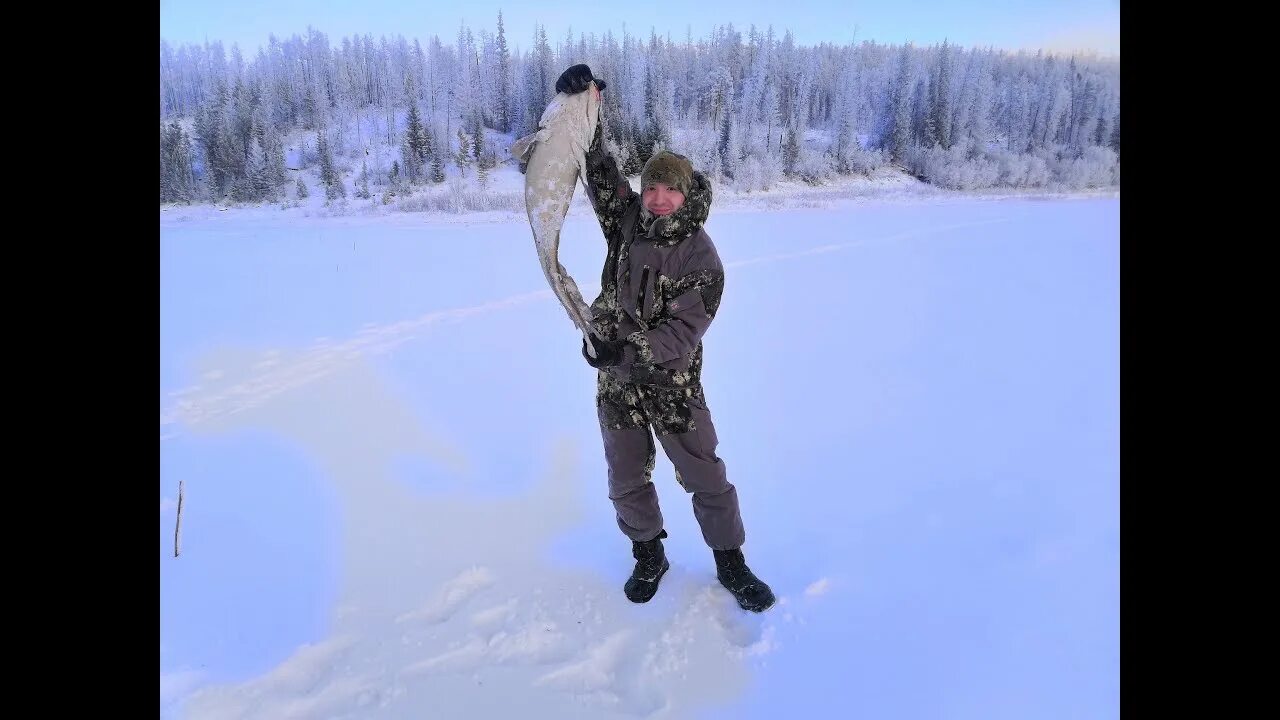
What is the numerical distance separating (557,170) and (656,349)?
2.04 feet

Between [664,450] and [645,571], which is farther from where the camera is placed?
[645,571]

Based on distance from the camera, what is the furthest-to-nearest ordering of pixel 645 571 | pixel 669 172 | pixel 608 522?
pixel 608 522
pixel 645 571
pixel 669 172

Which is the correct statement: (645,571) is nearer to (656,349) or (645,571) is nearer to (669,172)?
(656,349)

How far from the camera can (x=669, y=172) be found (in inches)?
74.8

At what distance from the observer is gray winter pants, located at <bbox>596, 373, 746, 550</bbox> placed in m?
2.12

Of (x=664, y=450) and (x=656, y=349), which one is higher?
(x=656, y=349)

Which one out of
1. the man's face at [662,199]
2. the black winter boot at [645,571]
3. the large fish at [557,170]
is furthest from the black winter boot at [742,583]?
the man's face at [662,199]

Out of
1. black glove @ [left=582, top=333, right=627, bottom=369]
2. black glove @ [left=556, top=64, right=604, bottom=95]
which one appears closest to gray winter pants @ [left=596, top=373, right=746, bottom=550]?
black glove @ [left=582, top=333, right=627, bottom=369]

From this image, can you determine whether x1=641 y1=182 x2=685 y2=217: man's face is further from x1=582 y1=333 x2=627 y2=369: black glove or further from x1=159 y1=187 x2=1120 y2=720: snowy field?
x1=159 y1=187 x2=1120 y2=720: snowy field

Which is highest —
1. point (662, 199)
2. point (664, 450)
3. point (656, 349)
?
point (662, 199)

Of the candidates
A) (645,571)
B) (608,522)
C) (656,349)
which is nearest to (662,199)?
Result: (656,349)

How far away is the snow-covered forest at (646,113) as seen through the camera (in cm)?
1639

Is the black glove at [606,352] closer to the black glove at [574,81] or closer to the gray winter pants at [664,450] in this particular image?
the gray winter pants at [664,450]
